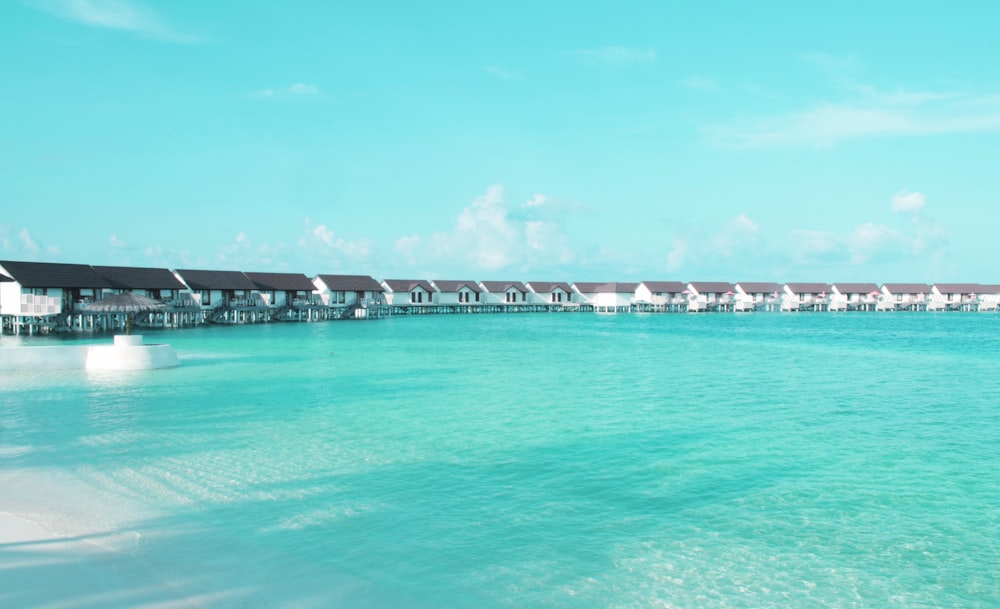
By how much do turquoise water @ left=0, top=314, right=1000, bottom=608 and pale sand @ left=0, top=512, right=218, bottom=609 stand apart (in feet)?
0.71

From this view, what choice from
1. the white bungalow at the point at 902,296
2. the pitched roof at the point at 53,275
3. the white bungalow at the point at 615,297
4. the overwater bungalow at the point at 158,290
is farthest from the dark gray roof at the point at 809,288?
the pitched roof at the point at 53,275

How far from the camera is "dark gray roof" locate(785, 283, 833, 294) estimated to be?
96812mm

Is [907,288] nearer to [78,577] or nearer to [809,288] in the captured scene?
[809,288]

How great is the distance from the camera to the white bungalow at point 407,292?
76.5 metres

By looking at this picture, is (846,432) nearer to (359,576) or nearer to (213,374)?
(359,576)

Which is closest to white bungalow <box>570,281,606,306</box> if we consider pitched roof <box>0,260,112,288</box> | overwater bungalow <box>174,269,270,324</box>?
overwater bungalow <box>174,269,270,324</box>

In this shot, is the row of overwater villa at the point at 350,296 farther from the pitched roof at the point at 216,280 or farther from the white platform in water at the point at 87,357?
the white platform in water at the point at 87,357

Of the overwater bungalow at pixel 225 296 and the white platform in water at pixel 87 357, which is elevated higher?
the overwater bungalow at pixel 225 296

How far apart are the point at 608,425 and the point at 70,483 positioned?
9.18m

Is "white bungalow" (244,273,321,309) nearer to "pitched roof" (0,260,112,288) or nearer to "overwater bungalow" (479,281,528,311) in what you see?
"pitched roof" (0,260,112,288)

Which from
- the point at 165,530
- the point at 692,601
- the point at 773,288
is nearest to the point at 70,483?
the point at 165,530

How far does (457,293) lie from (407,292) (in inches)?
297

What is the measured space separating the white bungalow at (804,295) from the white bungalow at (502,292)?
3801 centimetres

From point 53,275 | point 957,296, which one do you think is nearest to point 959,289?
point 957,296
